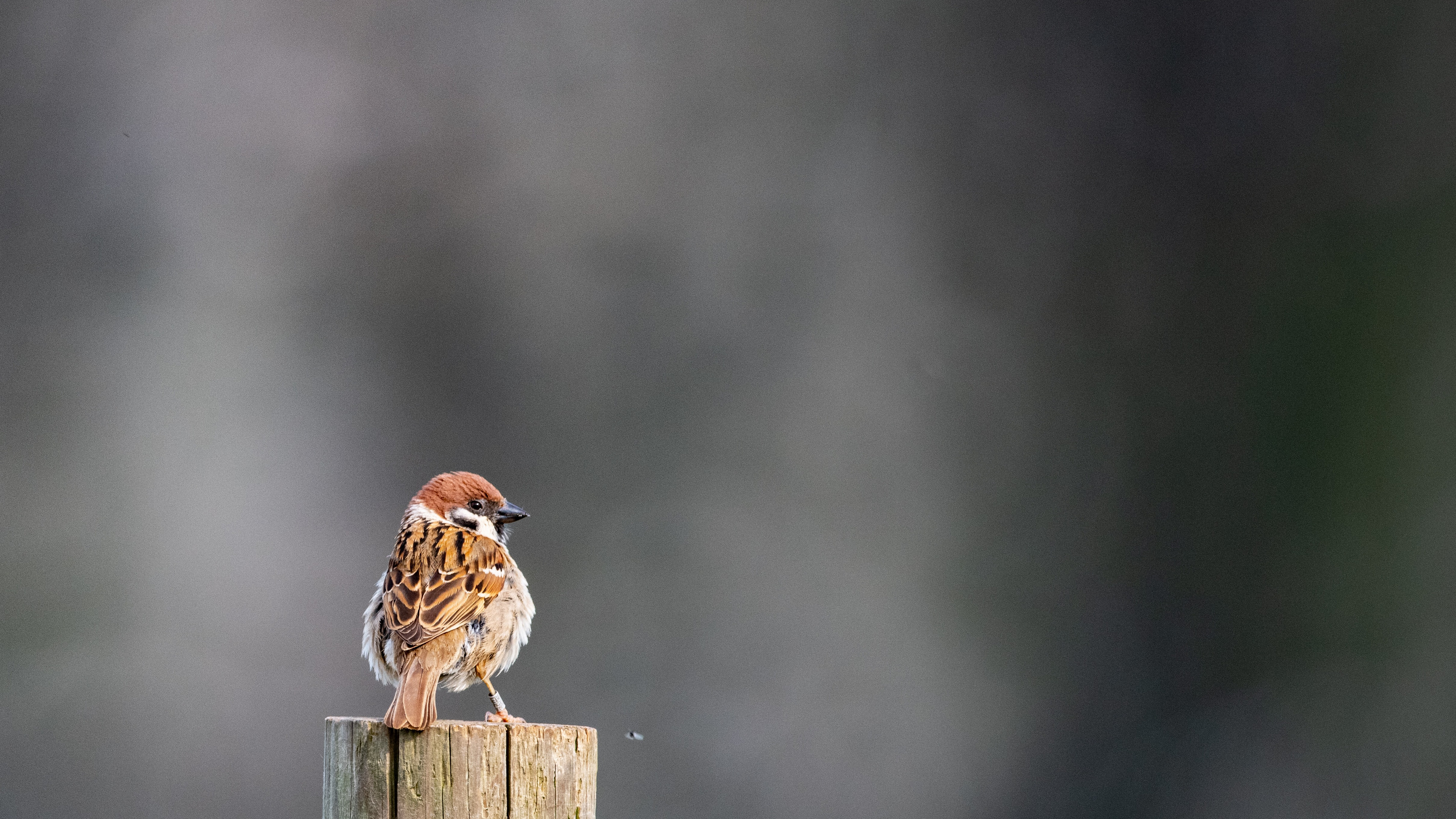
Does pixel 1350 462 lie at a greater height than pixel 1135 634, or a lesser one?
greater

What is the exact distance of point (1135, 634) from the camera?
6.85 metres

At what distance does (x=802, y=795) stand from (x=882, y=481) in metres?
1.91

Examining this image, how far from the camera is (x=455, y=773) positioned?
199 centimetres

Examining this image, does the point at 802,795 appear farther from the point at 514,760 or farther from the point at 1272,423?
the point at 514,760

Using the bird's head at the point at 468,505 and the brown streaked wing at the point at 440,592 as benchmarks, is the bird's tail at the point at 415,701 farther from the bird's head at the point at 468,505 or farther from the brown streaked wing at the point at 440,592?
the bird's head at the point at 468,505

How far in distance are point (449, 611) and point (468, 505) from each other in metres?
0.63

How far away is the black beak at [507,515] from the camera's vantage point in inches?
137

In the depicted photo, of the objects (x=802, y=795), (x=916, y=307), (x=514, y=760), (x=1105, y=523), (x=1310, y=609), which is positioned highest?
(x=916, y=307)

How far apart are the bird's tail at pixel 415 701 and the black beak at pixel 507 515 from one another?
907mm

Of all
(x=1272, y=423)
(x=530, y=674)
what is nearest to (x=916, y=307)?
(x=1272, y=423)

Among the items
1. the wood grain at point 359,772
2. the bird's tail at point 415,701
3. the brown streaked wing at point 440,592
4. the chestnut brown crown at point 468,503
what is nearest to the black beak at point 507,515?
the chestnut brown crown at point 468,503

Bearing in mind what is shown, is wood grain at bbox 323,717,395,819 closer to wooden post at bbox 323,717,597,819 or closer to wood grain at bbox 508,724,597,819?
wooden post at bbox 323,717,597,819

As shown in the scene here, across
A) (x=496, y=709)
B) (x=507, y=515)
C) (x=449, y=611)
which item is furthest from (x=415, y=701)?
(x=507, y=515)

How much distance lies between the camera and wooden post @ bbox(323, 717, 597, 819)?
199 centimetres
